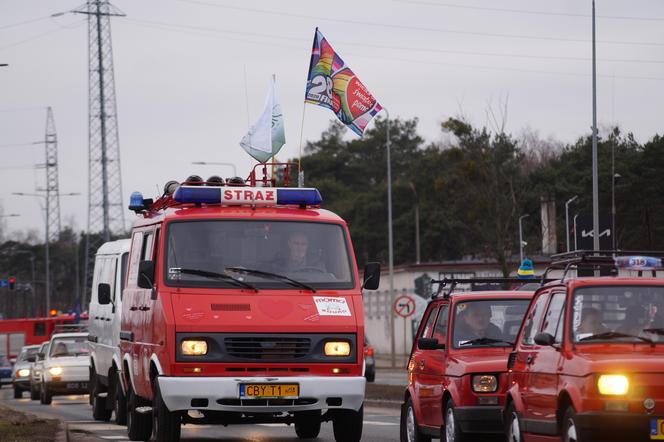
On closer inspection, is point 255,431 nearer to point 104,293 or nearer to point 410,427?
point 104,293

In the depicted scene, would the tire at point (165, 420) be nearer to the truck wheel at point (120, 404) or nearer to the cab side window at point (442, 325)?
the cab side window at point (442, 325)

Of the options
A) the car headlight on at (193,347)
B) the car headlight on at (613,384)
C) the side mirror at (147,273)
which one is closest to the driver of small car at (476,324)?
the car headlight on at (193,347)

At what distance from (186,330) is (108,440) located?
15.6 feet

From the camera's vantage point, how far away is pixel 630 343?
38.3 feet

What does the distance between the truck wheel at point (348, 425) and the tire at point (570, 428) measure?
16.7ft

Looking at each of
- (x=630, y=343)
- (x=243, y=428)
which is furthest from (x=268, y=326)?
(x=243, y=428)

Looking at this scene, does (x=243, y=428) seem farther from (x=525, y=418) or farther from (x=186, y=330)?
(x=525, y=418)

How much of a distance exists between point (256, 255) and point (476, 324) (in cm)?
248

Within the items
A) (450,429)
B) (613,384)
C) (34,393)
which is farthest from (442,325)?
(34,393)

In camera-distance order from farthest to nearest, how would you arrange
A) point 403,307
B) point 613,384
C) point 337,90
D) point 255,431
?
point 403,307 → point 337,90 → point 255,431 → point 613,384

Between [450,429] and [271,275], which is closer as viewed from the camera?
[450,429]

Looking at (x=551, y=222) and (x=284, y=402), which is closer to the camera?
(x=284, y=402)

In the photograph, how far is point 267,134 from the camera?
22797mm

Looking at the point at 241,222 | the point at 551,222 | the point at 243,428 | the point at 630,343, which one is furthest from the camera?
the point at 551,222
